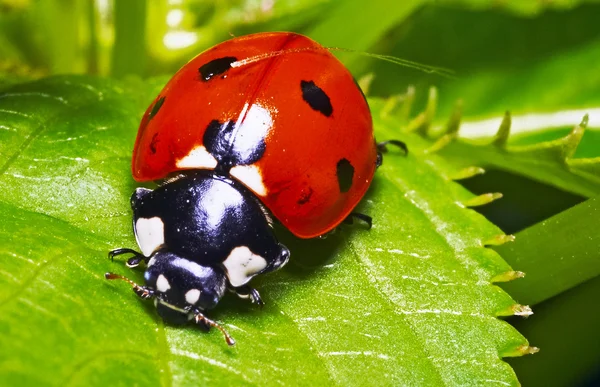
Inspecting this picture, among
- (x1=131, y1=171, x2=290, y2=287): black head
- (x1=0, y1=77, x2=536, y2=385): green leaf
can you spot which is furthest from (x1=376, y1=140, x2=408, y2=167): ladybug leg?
(x1=131, y1=171, x2=290, y2=287): black head

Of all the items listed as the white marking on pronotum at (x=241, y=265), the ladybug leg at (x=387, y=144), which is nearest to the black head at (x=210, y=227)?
the white marking on pronotum at (x=241, y=265)

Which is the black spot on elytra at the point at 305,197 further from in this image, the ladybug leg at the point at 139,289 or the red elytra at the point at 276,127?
the ladybug leg at the point at 139,289

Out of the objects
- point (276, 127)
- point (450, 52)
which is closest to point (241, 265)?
point (276, 127)

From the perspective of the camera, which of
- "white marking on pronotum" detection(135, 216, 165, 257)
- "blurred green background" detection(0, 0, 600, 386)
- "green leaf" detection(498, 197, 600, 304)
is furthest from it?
"blurred green background" detection(0, 0, 600, 386)

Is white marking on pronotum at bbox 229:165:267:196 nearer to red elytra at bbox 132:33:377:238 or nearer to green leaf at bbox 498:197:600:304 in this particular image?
red elytra at bbox 132:33:377:238

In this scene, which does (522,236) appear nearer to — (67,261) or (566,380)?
(566,380)

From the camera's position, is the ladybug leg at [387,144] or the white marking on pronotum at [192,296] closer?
the white marking on pronotum at [192,296]

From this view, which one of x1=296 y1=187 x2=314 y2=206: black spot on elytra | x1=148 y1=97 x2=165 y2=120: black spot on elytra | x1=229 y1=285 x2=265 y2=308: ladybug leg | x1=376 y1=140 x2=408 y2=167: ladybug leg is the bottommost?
x1=229 y1=285 x2=265 y2=308: ladybug leg
